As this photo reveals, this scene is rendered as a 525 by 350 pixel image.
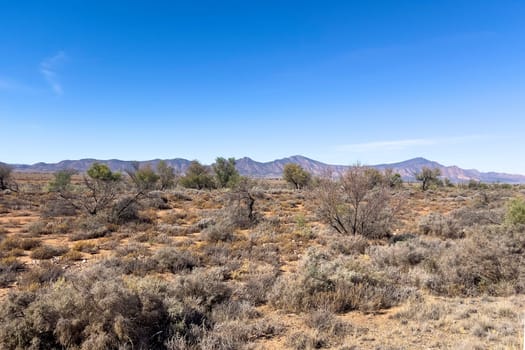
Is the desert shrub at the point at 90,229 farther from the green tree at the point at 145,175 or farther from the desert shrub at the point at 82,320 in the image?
Answer: the green tree at the point at 145,175

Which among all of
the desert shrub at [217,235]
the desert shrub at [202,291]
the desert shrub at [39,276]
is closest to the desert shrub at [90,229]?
the desert shrub at [217,235]

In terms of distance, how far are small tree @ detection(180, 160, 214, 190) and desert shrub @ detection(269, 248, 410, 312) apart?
3783 cm

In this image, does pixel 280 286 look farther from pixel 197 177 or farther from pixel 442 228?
pixel 197 177

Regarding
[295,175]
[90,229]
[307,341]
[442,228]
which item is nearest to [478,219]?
[442,228]

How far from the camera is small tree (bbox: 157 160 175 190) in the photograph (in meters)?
43.7

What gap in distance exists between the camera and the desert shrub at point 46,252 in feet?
31.3

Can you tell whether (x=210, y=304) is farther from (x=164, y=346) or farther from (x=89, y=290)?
(x=89, y=290)

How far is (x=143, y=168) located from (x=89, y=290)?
1677 inches

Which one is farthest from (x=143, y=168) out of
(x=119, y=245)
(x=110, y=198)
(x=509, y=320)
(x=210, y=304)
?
(x=509, y=320)

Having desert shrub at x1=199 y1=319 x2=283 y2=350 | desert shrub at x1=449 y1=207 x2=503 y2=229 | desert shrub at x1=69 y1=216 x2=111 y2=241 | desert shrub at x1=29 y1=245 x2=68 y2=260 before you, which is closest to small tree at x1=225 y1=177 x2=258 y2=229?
desert shrub at x1=69 y1=216 x2=111 y2=241

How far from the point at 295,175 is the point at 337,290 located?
1608 inches

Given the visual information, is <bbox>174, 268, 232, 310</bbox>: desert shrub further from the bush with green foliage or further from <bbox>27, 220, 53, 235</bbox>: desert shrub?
the bush with green foliage

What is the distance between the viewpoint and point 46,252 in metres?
9.73

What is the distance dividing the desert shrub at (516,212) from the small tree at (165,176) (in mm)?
39699
